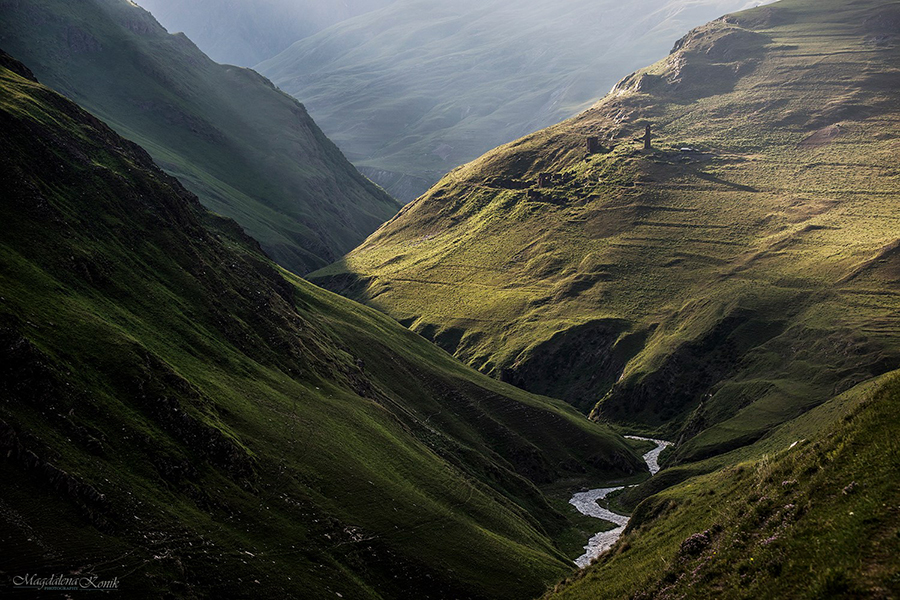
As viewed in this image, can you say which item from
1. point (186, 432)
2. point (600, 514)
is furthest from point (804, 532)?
point (600, 514)

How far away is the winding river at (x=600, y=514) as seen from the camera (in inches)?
4483

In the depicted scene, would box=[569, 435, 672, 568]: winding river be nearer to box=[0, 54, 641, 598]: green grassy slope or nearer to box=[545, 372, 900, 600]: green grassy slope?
box=[0, 54, 641, 598]: green grassy slope

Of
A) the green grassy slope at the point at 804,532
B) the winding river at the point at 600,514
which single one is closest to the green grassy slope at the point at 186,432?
the winding river at the point at 600,514

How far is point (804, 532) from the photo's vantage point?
30.5 metres

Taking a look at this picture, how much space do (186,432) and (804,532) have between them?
53638 millimetres

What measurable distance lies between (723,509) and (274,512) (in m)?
41.9

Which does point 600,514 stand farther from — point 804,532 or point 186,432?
point 804,532

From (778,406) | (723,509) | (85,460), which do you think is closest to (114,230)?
(85,460)

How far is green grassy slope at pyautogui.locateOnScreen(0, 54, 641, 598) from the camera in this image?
5212 cm

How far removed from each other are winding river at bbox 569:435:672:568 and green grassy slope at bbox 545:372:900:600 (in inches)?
2700

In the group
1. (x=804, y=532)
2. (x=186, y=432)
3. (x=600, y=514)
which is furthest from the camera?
(x=600, y=514)

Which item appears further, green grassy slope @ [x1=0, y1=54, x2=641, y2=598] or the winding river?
the winding river

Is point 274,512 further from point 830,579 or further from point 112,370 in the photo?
point 830,579

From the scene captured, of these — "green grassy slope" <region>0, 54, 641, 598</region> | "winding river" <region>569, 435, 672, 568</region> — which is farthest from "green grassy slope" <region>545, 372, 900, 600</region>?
"winding river" <region>569, 435, 672, 568</region>
